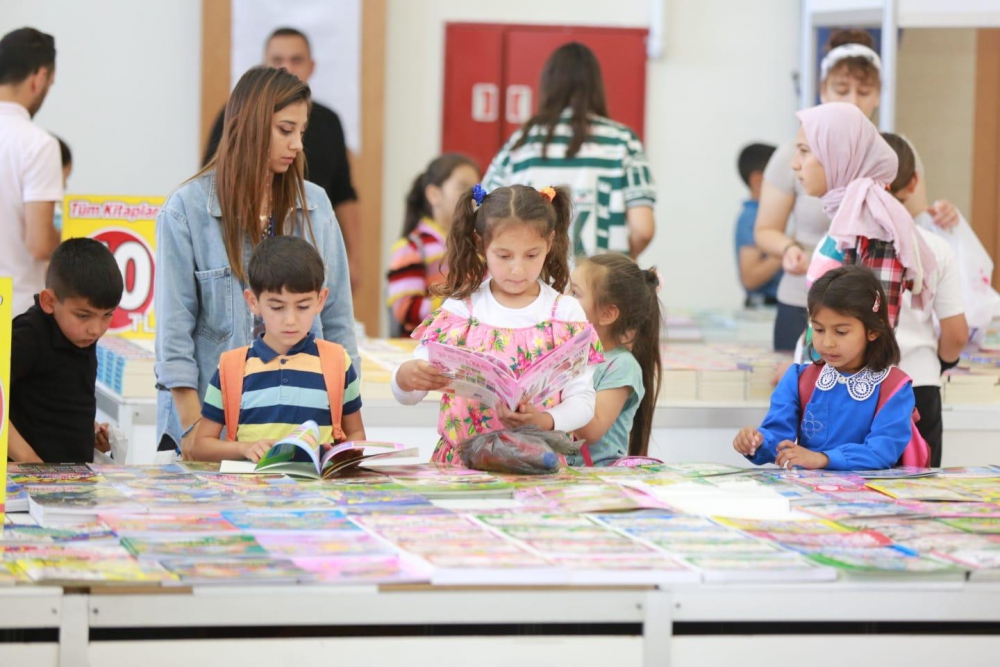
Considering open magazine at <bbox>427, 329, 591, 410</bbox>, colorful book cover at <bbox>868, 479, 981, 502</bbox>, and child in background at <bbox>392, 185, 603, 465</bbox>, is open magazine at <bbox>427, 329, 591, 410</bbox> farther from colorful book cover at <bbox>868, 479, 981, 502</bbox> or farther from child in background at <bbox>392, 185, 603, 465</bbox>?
colorful book cover at <bbox>868, 479, 981, 502</bbox>

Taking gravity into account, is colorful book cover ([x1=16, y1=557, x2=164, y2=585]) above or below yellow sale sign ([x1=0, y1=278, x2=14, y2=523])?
below

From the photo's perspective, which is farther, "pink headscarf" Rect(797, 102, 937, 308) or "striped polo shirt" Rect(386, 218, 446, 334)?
"striped polo shirt" Rect(386, 218, 446, 334)

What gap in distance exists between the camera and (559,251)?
3.14 m

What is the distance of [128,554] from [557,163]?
304cm

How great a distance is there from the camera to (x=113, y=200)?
466 cm

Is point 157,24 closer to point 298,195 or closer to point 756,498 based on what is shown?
point 298,195

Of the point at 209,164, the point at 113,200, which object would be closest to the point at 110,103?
the point at 113,200

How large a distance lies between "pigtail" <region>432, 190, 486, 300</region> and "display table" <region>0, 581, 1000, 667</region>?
1.23 metres

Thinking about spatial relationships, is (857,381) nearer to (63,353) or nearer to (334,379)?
(334,379)

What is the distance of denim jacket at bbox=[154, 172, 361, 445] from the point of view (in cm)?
306

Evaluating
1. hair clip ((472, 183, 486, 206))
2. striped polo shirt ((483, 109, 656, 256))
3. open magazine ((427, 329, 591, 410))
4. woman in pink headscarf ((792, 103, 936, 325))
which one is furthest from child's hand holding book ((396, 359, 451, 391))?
striped polo shirt ((483, 109, 656, 256))

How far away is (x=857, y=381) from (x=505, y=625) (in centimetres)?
142

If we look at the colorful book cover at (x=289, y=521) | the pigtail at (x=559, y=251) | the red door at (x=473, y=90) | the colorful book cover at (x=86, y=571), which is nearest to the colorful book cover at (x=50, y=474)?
the colorful book cover at (x=289, y=521)

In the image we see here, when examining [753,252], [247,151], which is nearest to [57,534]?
[247,151]
